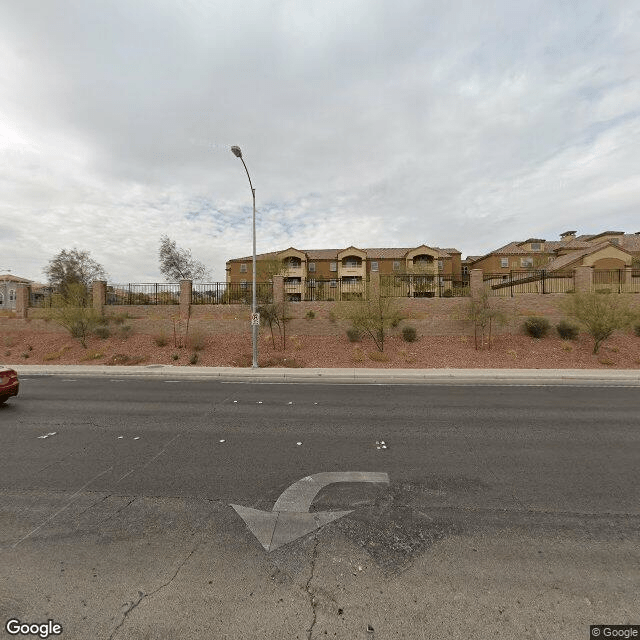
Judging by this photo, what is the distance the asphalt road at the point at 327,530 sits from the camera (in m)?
2.31

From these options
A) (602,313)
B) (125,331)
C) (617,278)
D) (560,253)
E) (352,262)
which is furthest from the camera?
(352,262)

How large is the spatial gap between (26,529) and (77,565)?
3.43 ft

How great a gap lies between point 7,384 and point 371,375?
11.4m

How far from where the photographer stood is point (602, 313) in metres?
15.4

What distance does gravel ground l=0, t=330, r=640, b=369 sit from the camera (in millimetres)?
15544

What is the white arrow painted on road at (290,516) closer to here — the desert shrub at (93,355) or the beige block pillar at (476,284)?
the beige block pillar at (476,284)

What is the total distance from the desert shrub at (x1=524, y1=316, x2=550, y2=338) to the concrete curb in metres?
4.56

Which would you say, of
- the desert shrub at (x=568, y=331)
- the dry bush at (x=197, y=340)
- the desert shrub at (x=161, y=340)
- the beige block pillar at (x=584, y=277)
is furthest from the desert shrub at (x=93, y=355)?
the beige block pillar at (x=584, y=277)

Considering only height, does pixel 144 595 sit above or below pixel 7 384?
below

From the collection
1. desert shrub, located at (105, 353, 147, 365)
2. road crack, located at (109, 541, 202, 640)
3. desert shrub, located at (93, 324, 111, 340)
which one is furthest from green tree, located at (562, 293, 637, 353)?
desert shrub, located at (93, 324, 111, 340)

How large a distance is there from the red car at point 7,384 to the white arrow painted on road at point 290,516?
27.6 feet

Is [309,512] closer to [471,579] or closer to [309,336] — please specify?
[471,579]

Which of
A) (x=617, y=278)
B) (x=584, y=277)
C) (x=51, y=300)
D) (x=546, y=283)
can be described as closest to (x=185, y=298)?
(x=51, y=300)

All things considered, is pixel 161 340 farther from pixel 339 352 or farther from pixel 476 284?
pixel 476 284
